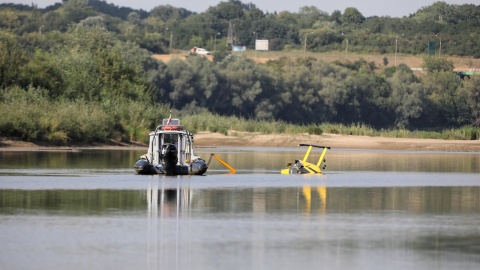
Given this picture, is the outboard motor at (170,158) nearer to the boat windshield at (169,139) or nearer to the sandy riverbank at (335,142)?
the boat windshield at (169,139)

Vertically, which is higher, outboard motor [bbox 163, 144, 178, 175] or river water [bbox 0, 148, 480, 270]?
outboard motor [bbox 163, 144, 178, 175]

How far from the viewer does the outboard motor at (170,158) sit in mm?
41188

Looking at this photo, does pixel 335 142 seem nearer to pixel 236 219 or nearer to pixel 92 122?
pixel 92 122

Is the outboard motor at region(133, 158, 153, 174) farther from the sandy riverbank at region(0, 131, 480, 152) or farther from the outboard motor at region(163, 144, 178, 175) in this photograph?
the sandy riverbank at region(0, 131, 480, 152)

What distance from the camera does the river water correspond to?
21.6m

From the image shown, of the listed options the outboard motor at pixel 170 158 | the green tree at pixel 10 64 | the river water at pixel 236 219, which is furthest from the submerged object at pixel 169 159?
the green tree at pixel 10 64

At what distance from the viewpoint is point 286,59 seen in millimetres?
153750

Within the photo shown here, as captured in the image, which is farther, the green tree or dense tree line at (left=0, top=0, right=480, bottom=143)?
the green tree

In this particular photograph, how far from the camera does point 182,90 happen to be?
120m

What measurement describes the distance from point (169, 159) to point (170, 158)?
8cm

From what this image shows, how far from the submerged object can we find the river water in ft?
1.54

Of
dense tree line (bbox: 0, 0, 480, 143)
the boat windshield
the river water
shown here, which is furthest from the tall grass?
the river water

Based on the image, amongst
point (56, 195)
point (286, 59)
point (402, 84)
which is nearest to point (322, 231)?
point (56, 195)

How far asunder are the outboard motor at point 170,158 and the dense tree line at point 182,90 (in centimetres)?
2112
